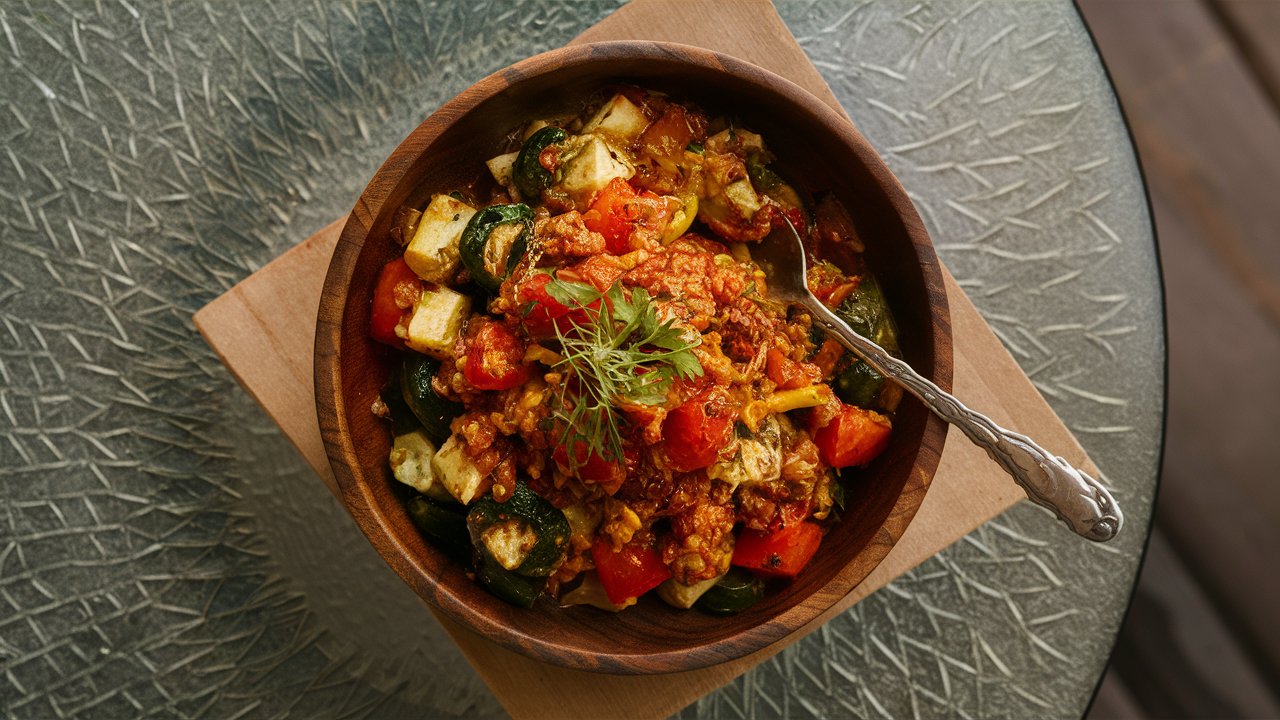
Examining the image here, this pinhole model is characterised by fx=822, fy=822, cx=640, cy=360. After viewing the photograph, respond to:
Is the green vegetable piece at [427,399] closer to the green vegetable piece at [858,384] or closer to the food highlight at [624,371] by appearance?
the food highlight at [624,371]

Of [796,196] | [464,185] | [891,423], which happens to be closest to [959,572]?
[891,423]

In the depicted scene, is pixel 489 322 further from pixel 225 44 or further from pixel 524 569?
pixel 225 44

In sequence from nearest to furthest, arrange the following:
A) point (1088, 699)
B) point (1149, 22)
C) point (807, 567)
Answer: point (807, 567) < point (1088, 699) < point (1149, 22)

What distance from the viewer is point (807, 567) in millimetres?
2635

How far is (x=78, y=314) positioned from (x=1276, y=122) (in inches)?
247

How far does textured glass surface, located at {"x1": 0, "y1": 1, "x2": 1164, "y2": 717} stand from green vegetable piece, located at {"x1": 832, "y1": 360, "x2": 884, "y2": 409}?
1.03 metres

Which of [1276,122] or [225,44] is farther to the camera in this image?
[1276,122]

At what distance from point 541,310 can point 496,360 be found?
0.20m

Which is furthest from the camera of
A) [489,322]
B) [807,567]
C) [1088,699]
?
[1088,699]

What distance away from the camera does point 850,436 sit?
255 cm

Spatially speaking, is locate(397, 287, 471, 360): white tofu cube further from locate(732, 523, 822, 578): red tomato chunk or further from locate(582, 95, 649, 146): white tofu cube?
locate(732, 523, 822, 578): red tomato chunk

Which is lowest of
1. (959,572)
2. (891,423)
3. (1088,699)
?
(1088,699)

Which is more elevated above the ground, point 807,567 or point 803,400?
point 803,400

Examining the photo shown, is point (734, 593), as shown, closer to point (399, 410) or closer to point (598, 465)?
point (598, 465)
